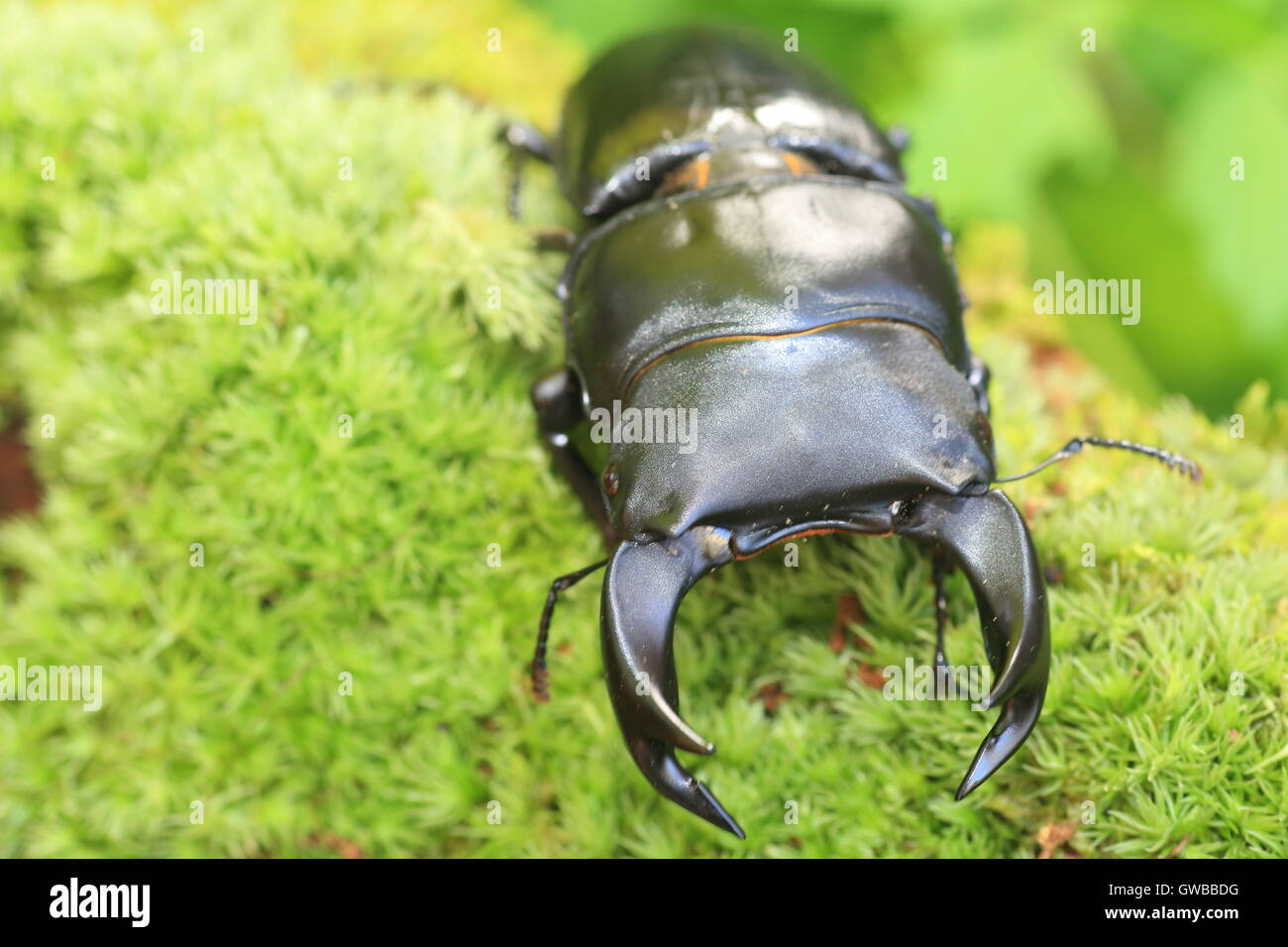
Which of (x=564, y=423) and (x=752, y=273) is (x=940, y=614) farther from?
(x=564, y=423)

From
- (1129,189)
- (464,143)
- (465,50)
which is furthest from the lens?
(1129,189)

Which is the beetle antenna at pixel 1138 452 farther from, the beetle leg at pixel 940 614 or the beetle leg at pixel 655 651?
the beetle leg at pixel 655 651

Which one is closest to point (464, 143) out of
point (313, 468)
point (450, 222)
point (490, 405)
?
point (450, 222)

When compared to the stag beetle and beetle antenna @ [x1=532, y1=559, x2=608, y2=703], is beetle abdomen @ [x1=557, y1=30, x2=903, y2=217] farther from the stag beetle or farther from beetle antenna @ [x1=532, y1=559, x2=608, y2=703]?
beetle antenna @ [x1=532, y1=559, x2=608, y2=703]

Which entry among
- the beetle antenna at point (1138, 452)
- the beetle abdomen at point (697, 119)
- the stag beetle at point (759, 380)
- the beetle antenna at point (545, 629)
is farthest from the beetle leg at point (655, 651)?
the beetle abdomen at point (697, 119)

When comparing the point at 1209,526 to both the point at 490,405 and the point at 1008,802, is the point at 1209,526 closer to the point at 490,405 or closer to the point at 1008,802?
the point at 1008,802

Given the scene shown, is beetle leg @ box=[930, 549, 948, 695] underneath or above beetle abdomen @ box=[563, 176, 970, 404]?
underneath

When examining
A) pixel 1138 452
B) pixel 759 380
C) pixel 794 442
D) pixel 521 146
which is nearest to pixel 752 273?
pixel 759 380

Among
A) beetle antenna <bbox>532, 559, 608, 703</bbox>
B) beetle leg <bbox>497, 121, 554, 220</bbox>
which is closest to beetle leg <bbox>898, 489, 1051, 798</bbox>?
beetle antenna <bbox>532, 559, 608, 703</bbox>
